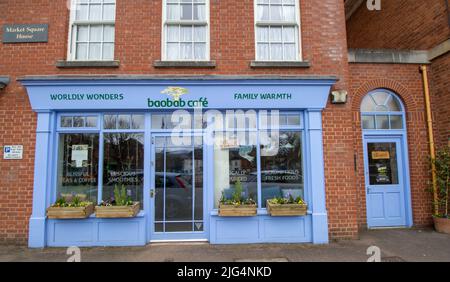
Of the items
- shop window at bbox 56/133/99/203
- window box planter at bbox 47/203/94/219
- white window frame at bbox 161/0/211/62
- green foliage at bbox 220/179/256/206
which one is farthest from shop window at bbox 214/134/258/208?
window box planter at bbox 47/203/94/219

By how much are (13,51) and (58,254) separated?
4.69 m

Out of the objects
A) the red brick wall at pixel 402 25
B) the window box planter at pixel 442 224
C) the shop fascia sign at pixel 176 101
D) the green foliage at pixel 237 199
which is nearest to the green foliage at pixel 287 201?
the green foliage at pixel 237 199

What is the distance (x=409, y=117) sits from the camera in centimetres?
784

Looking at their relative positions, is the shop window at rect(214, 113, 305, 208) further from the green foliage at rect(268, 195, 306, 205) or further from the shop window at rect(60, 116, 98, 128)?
the shop window at rect(60, 116, 98, 128)

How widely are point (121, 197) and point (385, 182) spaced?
6.75 metres

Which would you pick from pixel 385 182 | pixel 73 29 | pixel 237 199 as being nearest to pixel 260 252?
pixel 237 199

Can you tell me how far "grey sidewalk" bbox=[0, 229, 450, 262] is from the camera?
550 cm

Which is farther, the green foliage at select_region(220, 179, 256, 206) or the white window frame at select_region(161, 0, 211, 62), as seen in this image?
the white window frame at select_region(161, 0, 211, 62)

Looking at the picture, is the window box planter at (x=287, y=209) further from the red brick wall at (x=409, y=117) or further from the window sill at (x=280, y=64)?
the window sill at (x=280, y=64)

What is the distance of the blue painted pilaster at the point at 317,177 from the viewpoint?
6.36m

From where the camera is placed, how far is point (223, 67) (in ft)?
22.1

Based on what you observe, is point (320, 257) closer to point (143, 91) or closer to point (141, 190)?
point (141, 190)

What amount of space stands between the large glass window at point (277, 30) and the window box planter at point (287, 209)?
3.44 metres

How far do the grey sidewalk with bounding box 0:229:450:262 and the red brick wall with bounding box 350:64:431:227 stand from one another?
118 cm
